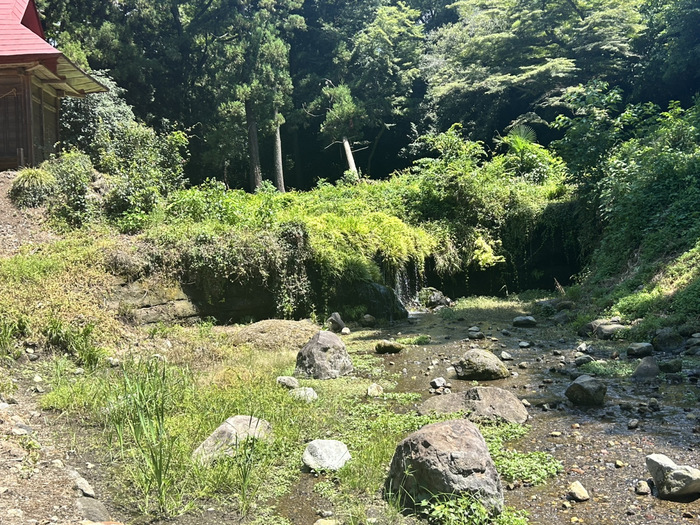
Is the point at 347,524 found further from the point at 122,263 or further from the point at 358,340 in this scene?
the point at 122,263

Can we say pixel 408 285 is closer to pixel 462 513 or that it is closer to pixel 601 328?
pixel 601 328

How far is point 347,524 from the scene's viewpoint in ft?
12.6

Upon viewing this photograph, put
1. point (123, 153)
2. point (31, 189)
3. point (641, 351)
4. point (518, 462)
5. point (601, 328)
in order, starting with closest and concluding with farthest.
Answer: point (518, 462) → point (641, 351) → point (601, 328) → point (31, 189) → point (123, 153)

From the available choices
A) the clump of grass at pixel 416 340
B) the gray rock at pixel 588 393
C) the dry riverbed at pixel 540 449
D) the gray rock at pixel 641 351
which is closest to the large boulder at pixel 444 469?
the dry riverbed at pixel 540 449

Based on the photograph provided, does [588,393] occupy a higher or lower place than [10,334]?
lower

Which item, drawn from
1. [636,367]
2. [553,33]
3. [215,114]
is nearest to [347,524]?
[636,367]

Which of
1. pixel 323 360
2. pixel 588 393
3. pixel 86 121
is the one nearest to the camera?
pixel 588 393

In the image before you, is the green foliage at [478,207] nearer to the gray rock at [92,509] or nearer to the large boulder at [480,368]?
the large boulder at [480,368]

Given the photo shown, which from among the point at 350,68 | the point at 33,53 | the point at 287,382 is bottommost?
the point at 287,382

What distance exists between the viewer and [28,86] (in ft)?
48.5

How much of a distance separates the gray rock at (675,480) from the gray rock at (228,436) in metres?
2.88

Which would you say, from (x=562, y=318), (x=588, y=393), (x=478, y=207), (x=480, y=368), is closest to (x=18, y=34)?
(x=478, y=207)

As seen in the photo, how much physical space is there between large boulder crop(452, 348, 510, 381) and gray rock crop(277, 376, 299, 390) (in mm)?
2040

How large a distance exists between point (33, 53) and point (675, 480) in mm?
15215
